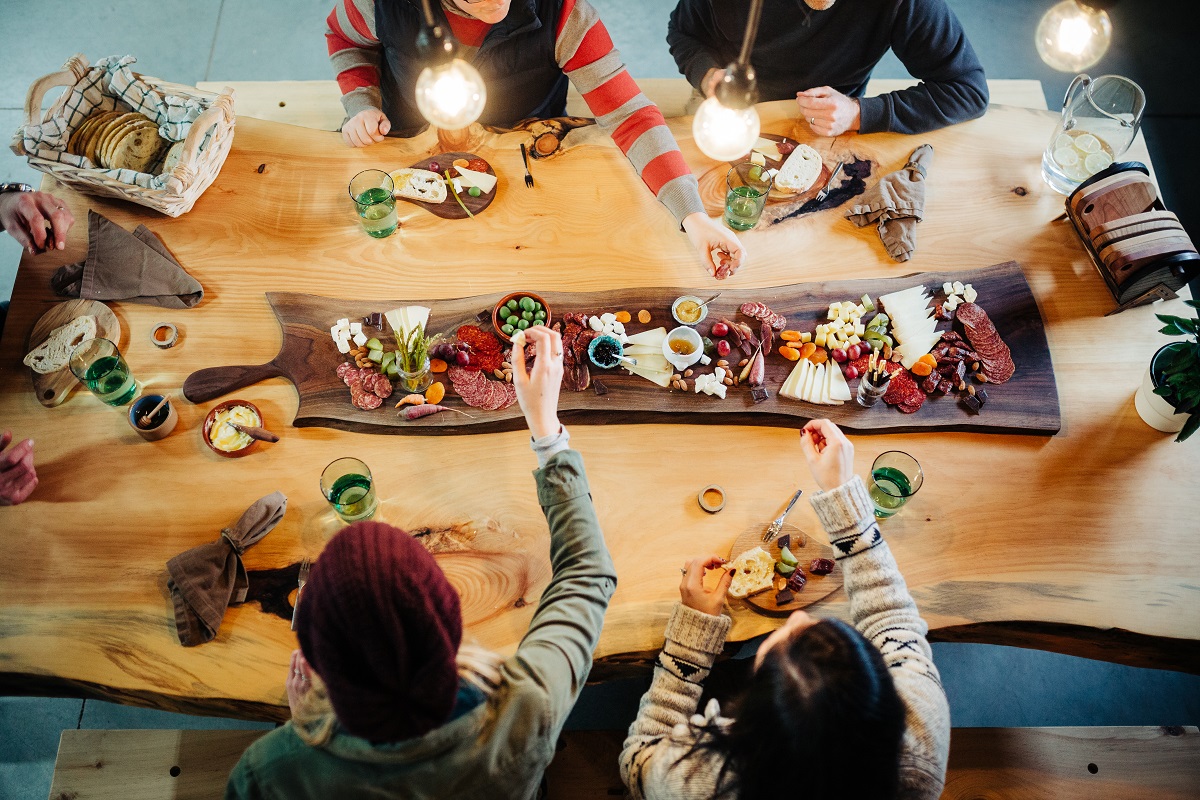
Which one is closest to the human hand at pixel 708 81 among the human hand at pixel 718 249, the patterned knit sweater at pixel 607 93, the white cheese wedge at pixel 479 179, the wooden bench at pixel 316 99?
the wooden bench at pixel 316 99

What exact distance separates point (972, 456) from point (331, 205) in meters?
2.07

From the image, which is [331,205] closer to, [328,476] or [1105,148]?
[328,476]

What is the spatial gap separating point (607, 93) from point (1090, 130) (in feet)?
5.21

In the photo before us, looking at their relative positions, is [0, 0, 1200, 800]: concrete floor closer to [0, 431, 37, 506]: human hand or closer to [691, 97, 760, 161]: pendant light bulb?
[0, 431, 37, 506]: human hand

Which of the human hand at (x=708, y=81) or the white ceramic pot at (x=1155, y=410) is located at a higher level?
the human hand at (x=708, y=81)

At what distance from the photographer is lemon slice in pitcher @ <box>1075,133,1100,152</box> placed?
236 cm

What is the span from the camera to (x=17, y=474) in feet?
6.05

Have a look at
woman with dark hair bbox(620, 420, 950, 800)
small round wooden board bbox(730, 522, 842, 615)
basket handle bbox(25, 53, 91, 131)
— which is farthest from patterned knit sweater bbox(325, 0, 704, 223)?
small round wooden board bbox(730, 522, 842, 615)

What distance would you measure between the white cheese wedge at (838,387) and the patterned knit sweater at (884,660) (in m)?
0.32

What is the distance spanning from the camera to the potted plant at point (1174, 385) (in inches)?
72.3

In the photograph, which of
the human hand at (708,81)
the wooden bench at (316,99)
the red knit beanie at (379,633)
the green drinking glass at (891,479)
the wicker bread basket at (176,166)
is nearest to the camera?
the red knit beanie at (379,633)

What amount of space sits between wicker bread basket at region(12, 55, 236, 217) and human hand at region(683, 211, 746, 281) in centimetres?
153

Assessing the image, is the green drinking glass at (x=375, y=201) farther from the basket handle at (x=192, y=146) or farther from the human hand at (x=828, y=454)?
the human hand at (x=828, y=454)

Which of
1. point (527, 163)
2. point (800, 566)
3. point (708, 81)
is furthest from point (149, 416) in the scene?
point (708, 81)
